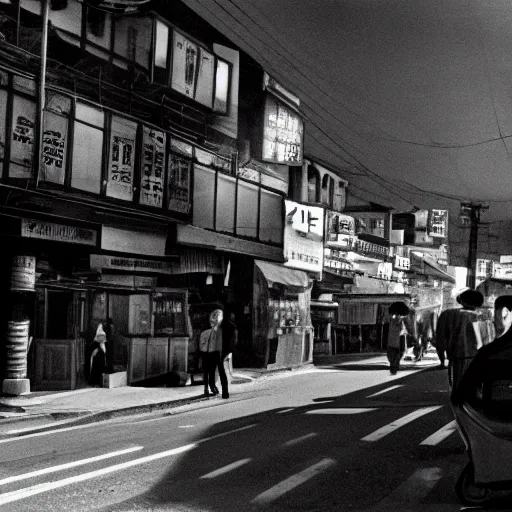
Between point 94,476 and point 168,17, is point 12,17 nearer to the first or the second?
point 168,17

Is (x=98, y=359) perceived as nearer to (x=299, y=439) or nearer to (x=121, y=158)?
(x=121, y=158)

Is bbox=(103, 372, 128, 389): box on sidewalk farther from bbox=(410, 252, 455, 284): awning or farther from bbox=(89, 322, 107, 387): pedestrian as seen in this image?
bbox=(410, 252, 455, 284): awning

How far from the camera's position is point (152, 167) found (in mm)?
23078

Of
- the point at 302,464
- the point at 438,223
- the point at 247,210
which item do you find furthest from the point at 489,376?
the point at 438,223

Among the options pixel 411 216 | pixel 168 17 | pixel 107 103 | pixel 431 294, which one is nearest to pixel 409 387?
pixel 107 103

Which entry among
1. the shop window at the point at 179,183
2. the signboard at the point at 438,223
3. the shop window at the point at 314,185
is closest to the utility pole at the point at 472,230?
the signboard at the point at 438,223

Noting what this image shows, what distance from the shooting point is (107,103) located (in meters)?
22.8

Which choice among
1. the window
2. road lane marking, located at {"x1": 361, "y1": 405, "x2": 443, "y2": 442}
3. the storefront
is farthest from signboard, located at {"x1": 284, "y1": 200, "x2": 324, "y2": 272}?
road lane marking, located at {"x1": 361, "y1": 405, "x2": 443, "y2": 442}

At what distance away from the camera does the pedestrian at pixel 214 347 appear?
59.8 feet

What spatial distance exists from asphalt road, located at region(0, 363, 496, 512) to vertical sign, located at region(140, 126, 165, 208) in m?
8.49

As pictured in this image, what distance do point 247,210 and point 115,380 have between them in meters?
10.2

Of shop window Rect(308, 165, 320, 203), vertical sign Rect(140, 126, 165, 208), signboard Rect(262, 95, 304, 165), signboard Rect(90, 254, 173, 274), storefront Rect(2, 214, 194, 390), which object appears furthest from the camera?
shop window Rect(308, 165, 320, 203)

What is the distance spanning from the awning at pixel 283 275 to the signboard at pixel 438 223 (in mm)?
22417

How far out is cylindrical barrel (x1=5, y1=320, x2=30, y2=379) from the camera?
58.1ft
